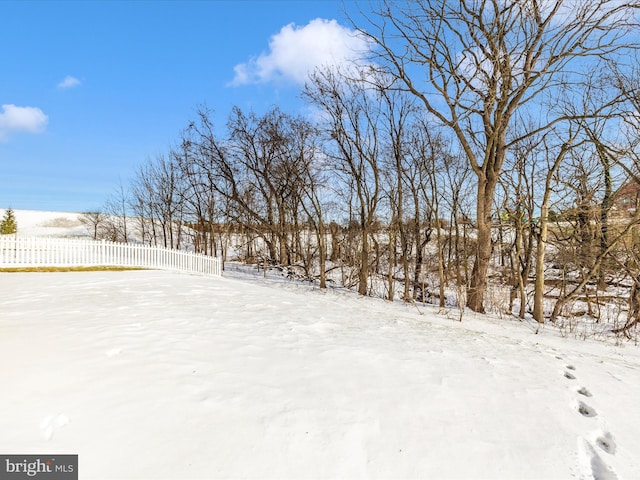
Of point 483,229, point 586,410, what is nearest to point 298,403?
point 586,410

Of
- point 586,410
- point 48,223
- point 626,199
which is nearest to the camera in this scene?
point 586,410

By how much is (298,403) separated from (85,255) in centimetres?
1265

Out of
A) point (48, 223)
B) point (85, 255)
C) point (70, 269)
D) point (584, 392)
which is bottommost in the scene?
point (584, 392)

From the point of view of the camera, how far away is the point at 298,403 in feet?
9.50

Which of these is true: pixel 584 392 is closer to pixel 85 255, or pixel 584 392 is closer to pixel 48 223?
pixel 85 255

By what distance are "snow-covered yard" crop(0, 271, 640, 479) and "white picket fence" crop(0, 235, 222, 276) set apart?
302 inches

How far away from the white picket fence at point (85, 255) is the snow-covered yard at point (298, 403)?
7665 mm

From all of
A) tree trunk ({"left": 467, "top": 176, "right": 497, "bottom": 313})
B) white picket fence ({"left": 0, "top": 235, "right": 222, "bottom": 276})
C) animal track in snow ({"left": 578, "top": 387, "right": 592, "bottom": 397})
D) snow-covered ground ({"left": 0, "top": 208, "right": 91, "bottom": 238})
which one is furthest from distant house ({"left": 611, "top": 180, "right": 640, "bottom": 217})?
snow-covered ground ({"left": 0, "top": 208, "right": 91, "bottom": 238})

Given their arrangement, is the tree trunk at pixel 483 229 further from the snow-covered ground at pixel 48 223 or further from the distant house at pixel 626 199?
the snow-covered ground at pixel 48 223

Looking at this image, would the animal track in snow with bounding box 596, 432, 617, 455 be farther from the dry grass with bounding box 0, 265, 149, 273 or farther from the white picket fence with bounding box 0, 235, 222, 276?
the white picket fence with bounding box 0, 235, 222, 276

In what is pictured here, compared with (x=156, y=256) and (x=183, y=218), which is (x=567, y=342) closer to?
(x=156, y=256)

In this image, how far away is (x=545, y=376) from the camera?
13.1ft

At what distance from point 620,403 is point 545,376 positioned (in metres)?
0.68

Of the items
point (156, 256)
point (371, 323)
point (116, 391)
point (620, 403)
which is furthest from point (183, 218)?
point (620, 403)
